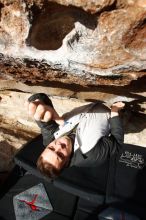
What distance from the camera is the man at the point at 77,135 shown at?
1.53 m

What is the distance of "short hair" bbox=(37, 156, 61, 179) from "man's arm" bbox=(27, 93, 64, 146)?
171 mm

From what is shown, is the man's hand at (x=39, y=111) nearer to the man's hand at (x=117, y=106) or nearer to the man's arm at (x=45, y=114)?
the man's arm at (x=45, y=114)

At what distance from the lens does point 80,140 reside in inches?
62.9

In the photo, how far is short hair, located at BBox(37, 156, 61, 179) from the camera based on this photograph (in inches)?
60.2

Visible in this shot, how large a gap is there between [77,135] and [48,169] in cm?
24

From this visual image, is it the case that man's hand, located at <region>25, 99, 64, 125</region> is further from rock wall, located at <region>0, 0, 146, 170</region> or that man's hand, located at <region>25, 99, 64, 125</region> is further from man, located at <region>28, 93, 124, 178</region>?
rock wall, located at <region>0, 0, 146, 170</region>

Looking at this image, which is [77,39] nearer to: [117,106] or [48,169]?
[117,106]

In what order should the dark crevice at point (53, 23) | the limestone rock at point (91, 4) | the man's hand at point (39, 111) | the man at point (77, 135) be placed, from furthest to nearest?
1. the man at point (77, 135)
2. the man's hand at point (39, 111)
3. the dark crevice at point (53, 23)
4. the limestone rock at point (91, 4)

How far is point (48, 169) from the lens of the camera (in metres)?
1.52

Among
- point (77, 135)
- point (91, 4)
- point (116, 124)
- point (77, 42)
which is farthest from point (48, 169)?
point (91, 4)

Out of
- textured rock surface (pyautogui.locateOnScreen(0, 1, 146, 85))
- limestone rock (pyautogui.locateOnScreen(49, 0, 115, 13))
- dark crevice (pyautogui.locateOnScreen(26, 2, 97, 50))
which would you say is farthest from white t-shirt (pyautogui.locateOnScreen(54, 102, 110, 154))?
limestone rock (pyautogui.locateOnScreen(49, 0, 115, 13))

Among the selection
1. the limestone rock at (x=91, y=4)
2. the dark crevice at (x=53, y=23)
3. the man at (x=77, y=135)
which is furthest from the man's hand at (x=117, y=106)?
the limestone rock at (x=91, y=4)

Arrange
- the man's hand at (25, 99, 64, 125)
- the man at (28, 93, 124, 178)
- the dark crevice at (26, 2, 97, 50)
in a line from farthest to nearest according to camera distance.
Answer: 1. the man at (28, 93, 124, 178)
2. the man's hand at (25, 99, 64, 125)
3. the dark crevice at (26, 2, 97, 50)

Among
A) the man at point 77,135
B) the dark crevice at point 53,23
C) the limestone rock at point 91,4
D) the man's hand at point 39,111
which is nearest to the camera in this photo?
the limestone rock at point 91,4
